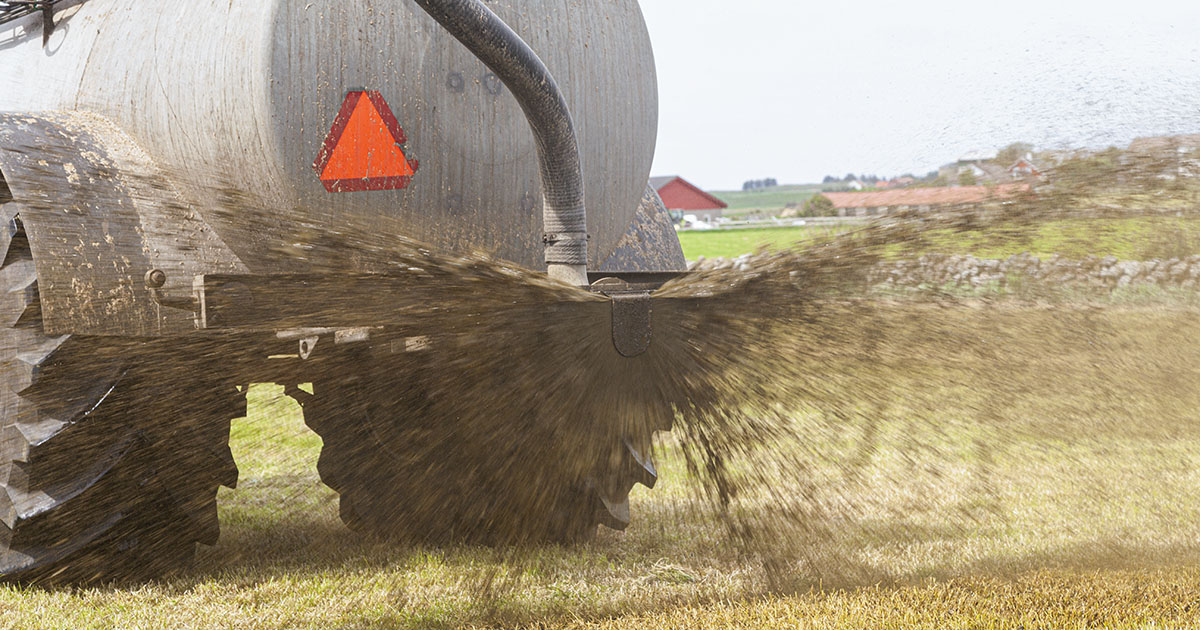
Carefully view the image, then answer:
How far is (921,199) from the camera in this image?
263 centimetres

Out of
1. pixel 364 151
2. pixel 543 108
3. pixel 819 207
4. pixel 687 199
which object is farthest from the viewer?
pixel 687 199

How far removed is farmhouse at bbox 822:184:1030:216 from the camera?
260cm

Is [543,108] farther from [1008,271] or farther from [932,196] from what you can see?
[1008,271]

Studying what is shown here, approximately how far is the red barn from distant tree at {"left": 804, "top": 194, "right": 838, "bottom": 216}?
27.1 m

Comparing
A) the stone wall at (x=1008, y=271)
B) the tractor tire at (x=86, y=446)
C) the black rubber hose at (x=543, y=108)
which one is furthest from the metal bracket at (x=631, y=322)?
the tractor tire at (x=86, y=446)

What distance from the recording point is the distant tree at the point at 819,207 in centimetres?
260

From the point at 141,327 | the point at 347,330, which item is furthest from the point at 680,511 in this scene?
the point at 141,327

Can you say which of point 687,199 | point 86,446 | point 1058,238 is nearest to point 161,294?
point 86,446

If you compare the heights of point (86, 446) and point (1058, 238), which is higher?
point (1058, 238)

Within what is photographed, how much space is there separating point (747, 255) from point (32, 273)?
196cm

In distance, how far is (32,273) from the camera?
8.04ft

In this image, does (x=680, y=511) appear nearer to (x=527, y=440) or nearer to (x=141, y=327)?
(x=527, y=440)

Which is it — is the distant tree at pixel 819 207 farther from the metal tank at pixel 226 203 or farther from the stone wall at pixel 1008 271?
the metal tank at pixel 226 203

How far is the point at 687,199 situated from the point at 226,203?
34.7 metres
